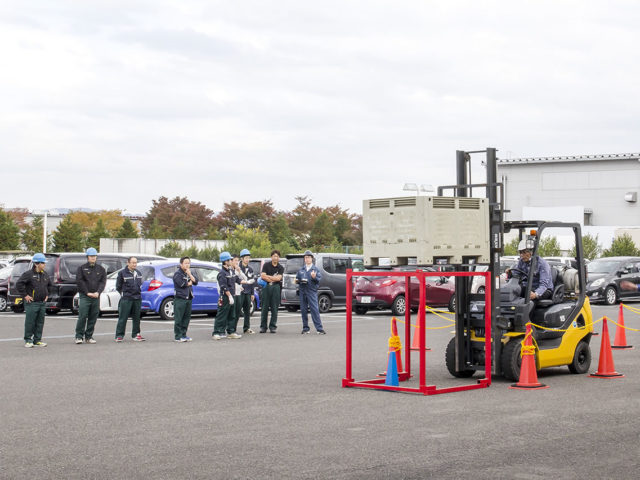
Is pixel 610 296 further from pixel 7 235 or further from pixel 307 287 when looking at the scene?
pixel 7 235

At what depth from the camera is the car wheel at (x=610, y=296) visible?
33.1 metres

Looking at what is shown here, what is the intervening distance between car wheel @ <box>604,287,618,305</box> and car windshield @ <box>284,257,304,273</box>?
11.6m

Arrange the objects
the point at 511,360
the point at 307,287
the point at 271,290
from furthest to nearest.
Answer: the point at 271,290 → the point at 307,287 → the point at 511,360

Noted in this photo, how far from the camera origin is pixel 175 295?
19188mm

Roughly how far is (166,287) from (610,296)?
16595mm

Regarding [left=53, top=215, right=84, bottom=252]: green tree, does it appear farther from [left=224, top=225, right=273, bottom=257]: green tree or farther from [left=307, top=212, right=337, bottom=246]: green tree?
[left=307, top=212, right=337, bottom=246]: green tree

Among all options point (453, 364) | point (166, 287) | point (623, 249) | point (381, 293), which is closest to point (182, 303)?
point (166, 287)

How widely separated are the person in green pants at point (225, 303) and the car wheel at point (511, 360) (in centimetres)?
834

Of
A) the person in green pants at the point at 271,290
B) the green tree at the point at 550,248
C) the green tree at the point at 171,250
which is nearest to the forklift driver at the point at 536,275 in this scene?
the person in green pants at the point at 271,290

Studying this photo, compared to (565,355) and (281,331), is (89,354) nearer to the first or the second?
(281,331)

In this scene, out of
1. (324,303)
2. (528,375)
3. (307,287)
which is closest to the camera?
(528,375)

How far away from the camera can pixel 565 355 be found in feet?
42.9

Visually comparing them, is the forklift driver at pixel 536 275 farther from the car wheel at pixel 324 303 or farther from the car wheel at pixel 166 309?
the car wheel at pixel 324 303

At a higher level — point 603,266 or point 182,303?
point 603,266
